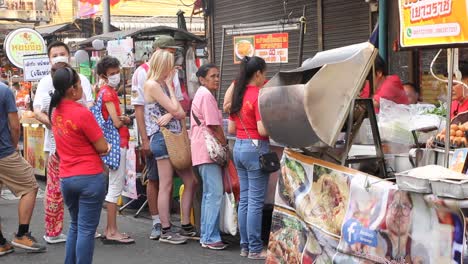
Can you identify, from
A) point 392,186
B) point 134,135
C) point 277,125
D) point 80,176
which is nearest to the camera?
point 392,186

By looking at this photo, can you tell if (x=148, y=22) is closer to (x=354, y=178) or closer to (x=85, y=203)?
(x=85, y=203)

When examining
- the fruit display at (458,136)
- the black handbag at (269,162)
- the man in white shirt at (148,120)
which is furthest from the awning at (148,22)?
the fruit display at (458,136)

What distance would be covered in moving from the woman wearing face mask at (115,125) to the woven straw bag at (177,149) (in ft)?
1.53

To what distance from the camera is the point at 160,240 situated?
7184 millimetres

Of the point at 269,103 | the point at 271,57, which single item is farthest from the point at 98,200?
the point at 271,57

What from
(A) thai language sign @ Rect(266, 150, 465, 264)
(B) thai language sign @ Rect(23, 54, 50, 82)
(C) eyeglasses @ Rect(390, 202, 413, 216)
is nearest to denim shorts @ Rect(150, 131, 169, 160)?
(A) thai language sign @ Rect(266, 150, 465, 264)

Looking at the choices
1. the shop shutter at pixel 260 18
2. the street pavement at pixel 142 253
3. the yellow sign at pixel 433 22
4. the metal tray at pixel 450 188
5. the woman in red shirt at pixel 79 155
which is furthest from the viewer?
the shop shutter at pixel 260 18

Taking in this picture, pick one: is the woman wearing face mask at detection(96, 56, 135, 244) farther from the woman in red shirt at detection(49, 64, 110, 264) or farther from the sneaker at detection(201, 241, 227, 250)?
the woman in red shirt at detection(49, 64, 110, 264)

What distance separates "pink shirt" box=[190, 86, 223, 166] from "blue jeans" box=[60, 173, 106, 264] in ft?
4.63

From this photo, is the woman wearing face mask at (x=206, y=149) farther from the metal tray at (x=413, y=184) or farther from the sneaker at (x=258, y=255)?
the metal tray at (x=413, y=184)

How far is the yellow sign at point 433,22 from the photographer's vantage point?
3.87m

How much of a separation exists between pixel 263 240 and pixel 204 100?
1.55 metres

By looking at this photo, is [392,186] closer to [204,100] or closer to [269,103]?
[269,103]

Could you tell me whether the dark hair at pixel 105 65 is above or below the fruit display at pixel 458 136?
above
